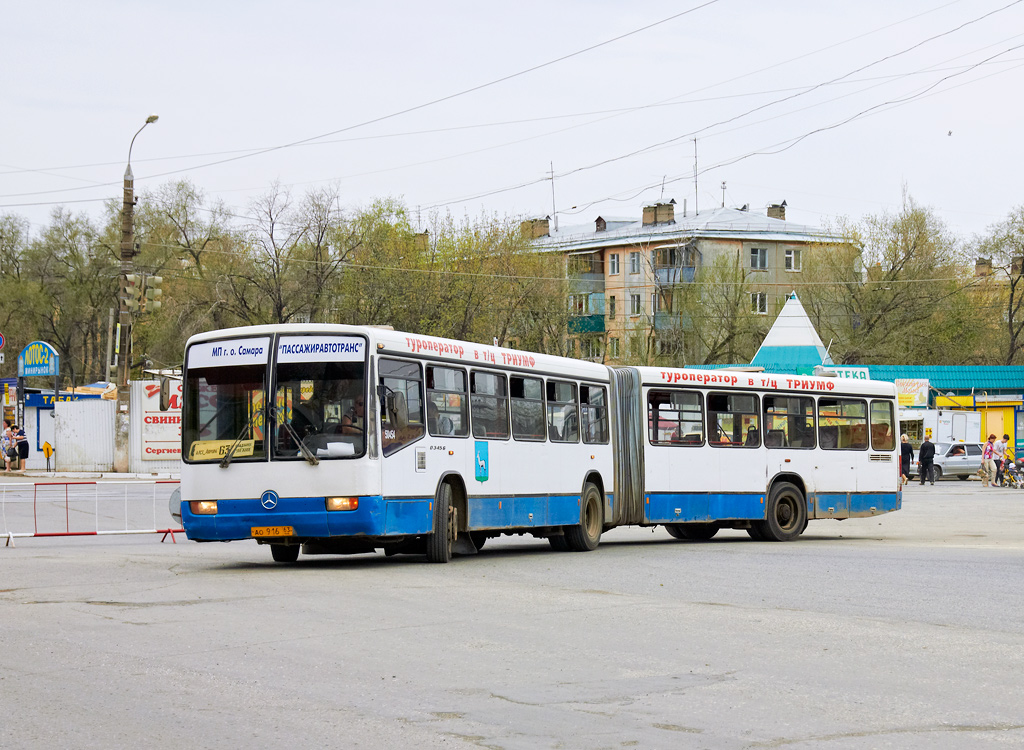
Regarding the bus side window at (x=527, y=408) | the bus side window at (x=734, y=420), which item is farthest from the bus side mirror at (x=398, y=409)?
the bus side window at (x=734, y=420)

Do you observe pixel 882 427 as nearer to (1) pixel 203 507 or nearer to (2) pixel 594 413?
(2) pixel 594 413

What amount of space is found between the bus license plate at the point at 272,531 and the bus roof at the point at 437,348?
7.31ft

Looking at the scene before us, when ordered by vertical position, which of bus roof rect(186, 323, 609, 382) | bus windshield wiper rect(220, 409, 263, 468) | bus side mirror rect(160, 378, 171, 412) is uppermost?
bus roof rect(186, 323, 609, 382)

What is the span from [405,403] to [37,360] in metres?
42.0

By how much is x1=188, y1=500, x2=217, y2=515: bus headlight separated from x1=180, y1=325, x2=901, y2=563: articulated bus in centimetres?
2

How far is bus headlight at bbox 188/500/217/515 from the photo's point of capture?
48.8ft

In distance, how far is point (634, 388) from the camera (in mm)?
20578

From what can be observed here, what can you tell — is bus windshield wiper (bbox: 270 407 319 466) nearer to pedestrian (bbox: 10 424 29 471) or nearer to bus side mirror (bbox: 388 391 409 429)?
bus side mirror (bbox: 388 391 409 429)

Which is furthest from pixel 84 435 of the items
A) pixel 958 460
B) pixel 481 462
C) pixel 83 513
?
pixel 481 462

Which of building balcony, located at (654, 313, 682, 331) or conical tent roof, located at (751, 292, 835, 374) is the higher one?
building balcony, located at (654, 313, 682, 331)

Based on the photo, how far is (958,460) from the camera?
1989 inches

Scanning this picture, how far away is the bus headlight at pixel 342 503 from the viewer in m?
14.4

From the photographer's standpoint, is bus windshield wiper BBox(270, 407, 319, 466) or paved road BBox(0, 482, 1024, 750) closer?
paved road BBox(0, 482, 1024, 750)

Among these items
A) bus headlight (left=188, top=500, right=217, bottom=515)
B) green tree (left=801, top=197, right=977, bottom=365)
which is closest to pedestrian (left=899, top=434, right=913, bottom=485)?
green tree (left=801, top=197, right=977, bottom=365)
